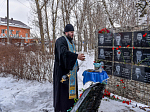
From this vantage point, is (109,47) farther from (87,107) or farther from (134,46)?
(87,107)

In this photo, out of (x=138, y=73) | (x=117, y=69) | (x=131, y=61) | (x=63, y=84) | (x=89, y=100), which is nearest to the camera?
(x=89, y=100)

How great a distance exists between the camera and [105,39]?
530 centimetres

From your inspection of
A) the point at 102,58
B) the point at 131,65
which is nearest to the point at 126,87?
the point at 131,65

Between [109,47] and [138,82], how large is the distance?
1559mm

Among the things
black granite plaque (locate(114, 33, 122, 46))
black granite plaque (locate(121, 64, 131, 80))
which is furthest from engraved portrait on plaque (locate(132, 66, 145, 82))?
black granite plaque (locate(114, 33, 122, 46))

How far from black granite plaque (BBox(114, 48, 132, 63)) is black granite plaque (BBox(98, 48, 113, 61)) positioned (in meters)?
0.21

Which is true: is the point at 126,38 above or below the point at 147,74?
above

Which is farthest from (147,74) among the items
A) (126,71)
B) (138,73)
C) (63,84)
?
(63,84)

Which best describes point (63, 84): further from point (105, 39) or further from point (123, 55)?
point (105, 39)

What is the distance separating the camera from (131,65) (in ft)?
15.0

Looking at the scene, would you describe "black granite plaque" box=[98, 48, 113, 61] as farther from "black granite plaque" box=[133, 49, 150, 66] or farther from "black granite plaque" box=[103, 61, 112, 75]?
"black granite plaque" box=[133, 49, 150, 66]

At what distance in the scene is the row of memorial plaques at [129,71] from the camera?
4.17 metres

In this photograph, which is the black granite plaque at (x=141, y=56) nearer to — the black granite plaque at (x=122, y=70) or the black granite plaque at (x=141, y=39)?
the black granite plaque at (x=141, y=39)

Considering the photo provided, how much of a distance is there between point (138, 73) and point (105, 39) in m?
1.71
